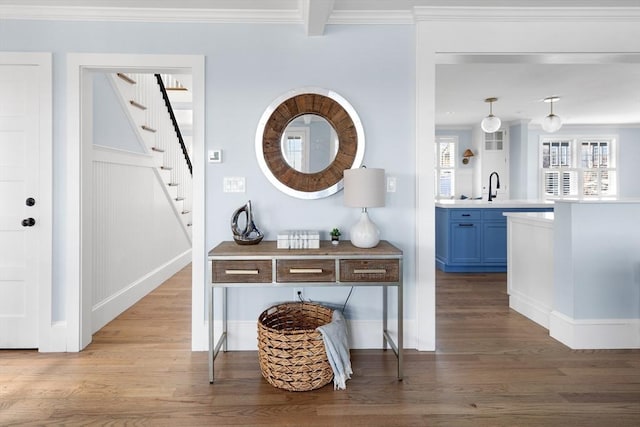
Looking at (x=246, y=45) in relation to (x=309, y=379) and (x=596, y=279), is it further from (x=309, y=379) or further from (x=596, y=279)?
(x=596, y=279)

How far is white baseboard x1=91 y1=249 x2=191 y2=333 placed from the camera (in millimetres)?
3119

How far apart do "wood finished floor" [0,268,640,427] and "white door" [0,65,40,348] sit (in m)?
0.23

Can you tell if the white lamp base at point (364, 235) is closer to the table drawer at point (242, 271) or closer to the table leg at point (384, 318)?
the table leg at point (384, 318)

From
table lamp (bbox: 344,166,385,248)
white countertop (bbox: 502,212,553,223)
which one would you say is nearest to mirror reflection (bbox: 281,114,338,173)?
table lamp (bbox: 344,166,385,248)

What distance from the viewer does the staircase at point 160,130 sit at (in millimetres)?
3727

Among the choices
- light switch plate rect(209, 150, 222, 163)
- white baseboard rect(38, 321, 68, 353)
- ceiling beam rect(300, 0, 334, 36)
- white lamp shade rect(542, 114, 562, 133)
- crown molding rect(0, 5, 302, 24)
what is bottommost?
white baseboard rect(38, 321, 68, 353)

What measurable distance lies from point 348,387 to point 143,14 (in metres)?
2.82

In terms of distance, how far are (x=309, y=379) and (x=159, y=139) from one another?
11.6 feet

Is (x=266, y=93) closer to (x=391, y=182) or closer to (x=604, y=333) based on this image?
(x=391, y=182)

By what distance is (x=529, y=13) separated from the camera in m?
2.72

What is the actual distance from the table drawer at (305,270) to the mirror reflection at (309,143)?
30.6 inches

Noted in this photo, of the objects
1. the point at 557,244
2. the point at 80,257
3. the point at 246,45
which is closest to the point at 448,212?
the point at 557,244

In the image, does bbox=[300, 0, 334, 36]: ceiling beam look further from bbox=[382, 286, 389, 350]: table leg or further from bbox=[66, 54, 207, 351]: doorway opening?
bbox=[382, 286, 389, 350]: table leg

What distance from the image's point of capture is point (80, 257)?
2.73 m
